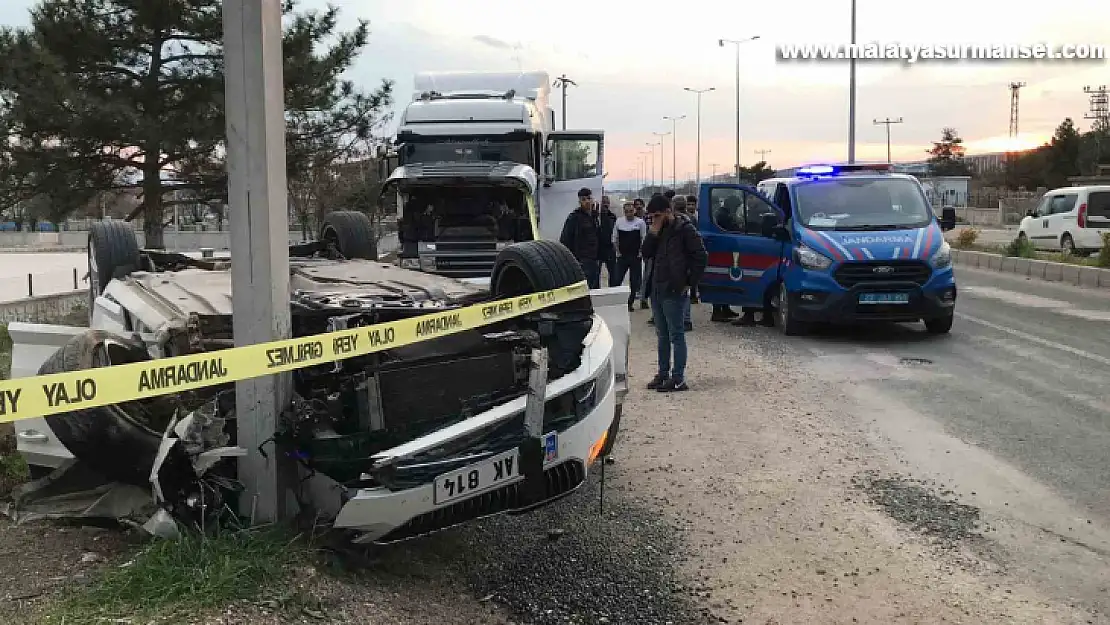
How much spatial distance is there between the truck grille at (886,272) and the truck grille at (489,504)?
6700 millimetres

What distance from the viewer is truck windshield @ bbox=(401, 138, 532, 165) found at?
12.7 meters

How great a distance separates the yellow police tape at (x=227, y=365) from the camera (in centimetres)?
284

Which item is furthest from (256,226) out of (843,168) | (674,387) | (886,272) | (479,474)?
(843,168)

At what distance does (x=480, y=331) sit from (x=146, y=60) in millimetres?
15740

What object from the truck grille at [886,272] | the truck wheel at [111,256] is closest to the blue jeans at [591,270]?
the truck grille at [886,272]

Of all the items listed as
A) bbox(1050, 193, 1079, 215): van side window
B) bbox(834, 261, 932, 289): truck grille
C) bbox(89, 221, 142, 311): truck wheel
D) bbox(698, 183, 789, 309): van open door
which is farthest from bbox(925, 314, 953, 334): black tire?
bbox(1050, 193, 1079, 215): van side window

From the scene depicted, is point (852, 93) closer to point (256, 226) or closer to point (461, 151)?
point (461, 151)

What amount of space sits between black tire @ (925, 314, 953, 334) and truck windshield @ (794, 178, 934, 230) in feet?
3.49

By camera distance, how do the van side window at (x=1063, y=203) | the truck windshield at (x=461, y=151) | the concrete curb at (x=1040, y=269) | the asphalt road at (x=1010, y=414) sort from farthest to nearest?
the van side window at (x=1063, y=203)
the concrete curb at (x=1040, y=269)
the truck windshield at (x=461, y=151)
the asphalt road at (x=1010, y=414)

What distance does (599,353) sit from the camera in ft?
13.4

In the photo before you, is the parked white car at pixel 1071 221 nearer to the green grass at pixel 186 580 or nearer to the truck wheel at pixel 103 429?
the green grass at pixel 186 580

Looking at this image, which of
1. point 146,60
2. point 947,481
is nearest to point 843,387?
point 947,481

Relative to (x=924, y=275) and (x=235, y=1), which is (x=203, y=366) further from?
(x=924, y=275)

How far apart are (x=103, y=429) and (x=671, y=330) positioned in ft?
16.2
